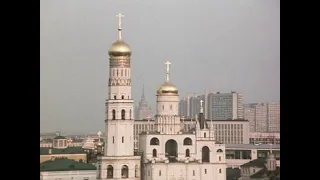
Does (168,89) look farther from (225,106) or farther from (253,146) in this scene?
(253,146)

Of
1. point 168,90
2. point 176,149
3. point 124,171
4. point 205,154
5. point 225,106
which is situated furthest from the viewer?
point 205,154

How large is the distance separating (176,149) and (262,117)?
197 cm

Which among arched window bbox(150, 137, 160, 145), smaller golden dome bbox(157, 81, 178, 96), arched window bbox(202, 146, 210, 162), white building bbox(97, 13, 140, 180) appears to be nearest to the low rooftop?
arched window bbox(202, 146, 210, 162)

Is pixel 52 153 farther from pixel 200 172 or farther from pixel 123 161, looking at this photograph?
pixel 200 172

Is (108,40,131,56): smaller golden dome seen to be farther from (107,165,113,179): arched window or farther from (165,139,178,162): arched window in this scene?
(165,139,178,162): arched window

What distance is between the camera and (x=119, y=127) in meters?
10.4

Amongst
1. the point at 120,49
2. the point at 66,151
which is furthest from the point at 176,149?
the point at 66,151

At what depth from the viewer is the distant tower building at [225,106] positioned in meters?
8.58

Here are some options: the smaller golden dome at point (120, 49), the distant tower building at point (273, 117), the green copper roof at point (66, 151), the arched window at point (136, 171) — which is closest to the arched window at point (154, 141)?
the arched window at point (136, 171)

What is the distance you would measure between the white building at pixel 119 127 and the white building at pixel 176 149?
1.03 feet

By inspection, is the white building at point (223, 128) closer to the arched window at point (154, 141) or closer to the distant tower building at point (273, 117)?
the arched window at point (154, 141)
